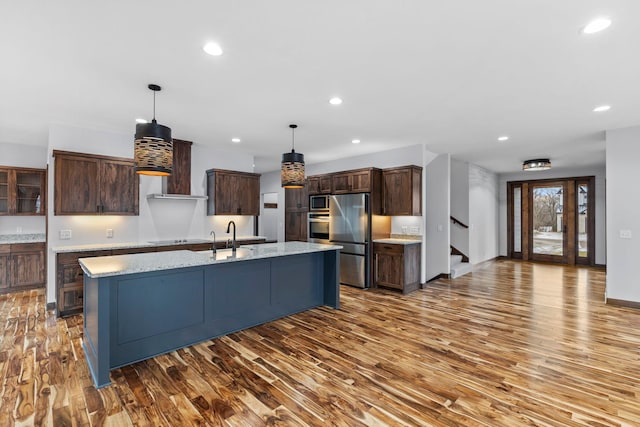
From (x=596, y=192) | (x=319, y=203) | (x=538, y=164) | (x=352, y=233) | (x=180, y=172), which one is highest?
(x=538, y=164)

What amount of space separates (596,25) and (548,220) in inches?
318

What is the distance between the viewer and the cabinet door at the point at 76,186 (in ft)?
13.9

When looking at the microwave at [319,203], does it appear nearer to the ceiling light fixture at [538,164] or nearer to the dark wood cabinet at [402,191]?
the dark wood cabinet at [402,191]

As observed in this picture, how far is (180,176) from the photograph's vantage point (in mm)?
5414

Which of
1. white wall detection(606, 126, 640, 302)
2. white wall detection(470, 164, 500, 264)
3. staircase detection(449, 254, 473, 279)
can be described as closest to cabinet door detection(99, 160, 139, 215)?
staircase detection(449, 254, 473, 279)

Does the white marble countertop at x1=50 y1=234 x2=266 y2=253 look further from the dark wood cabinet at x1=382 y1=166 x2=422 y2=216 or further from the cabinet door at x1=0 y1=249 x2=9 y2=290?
the dark wood cabinet at x1=382 y1=166 x2=422 y2=216

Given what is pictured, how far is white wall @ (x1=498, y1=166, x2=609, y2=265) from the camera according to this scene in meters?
7.91

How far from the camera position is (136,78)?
298 centimetres

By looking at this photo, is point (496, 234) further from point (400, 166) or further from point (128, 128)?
point (128, 128)

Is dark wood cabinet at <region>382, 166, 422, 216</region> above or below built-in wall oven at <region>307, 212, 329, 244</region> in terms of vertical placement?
above

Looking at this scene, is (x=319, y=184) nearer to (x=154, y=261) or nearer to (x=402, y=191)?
(x=402, y=191)

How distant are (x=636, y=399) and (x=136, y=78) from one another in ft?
16.1

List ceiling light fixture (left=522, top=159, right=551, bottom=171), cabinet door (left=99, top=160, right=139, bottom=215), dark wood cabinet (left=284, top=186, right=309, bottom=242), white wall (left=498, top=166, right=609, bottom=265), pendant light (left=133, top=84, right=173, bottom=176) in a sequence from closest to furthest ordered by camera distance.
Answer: pendant light (left=133, top=84, right=173, bottom=176) → cabinet door (left=99, top=160, right=139, bottom=215) → ceiling light fixture (left=522, top=159, right=551, bottom=171) → dark wood cabinet (left=284, top=186, right=309, bottom=242) → white wall (left=498, top=166, right=609, bottom=265)

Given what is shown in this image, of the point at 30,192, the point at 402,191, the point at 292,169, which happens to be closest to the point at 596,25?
the point at 292,169
